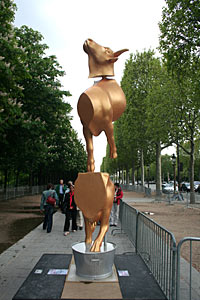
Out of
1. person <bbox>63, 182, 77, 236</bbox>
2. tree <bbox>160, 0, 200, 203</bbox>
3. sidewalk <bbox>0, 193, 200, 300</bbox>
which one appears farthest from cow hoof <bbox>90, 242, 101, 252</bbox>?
tree <bbox>160, 0, 200, 203</bbox>

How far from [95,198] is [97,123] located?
1.38m

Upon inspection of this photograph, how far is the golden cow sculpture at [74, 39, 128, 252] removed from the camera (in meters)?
4.80

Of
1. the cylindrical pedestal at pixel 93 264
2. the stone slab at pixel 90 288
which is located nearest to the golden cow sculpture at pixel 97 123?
the cylindrical pedestal at pixel 93 264

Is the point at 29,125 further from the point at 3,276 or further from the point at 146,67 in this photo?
the point at 146,67

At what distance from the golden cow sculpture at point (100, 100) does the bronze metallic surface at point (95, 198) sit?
39cm

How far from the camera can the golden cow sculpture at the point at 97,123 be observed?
4.80 meters

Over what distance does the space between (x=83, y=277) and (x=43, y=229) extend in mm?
6514

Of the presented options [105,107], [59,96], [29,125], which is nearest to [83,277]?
[105,107]

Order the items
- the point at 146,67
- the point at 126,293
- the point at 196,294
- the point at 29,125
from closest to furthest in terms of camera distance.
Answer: the point at 126,293
the point at 196,294
the point at 29,125
the point at 146,67

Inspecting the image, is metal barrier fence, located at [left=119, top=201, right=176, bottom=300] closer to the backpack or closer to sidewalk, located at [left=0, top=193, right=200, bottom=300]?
sidewalk, located at [left=0, top=193, right=200, bottom=300]

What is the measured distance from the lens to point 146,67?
26906mm

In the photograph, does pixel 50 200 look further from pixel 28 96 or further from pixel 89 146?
pixel 28 96

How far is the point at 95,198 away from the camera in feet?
15.7

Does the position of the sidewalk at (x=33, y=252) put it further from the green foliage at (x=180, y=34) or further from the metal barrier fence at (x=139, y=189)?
the metal barrier fence at (x=139, y=189)
